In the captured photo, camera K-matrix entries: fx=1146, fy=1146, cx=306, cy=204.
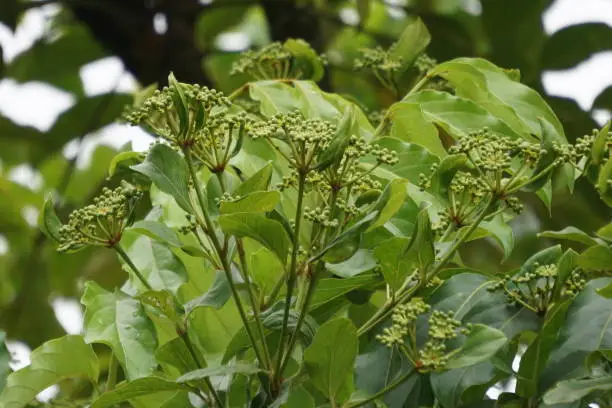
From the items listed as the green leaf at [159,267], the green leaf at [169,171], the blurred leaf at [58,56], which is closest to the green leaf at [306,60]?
the green leaf at [159,267]

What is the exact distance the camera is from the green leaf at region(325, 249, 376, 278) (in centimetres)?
85

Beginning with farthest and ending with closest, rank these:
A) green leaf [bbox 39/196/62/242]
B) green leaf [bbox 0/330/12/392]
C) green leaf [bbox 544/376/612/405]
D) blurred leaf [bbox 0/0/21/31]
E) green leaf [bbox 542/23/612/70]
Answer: green leaf [bbox 542/23/612/70] < blurred leaf [bbox 0/0/21/31] < green leaf [bbox 0/330/12/392] < green leaf [bbox 39/196/62/242] < green leaf [bbox 544/376/612/405]

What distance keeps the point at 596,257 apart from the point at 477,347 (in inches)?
4.6

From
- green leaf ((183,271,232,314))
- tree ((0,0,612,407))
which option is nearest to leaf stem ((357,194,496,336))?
tree ((0,0,612,407))

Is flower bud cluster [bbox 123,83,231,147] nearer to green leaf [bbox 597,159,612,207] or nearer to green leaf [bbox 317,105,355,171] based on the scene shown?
green leaf [bbox 317,105,355,171]

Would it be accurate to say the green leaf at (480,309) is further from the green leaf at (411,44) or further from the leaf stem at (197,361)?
the green leaf at (411,44)

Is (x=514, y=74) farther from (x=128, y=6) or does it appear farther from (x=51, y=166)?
(x=51, y=166)

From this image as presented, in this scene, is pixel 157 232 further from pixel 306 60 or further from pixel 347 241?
pixel 306 60

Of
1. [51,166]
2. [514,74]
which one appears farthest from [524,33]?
[51,166]

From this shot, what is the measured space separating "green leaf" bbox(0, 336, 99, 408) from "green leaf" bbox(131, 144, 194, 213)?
0.67 ft

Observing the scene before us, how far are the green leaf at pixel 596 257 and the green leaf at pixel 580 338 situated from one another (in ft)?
0.08

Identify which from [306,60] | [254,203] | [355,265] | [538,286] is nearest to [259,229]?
[254,203]

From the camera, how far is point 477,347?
76 cm

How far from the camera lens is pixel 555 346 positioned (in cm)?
83
